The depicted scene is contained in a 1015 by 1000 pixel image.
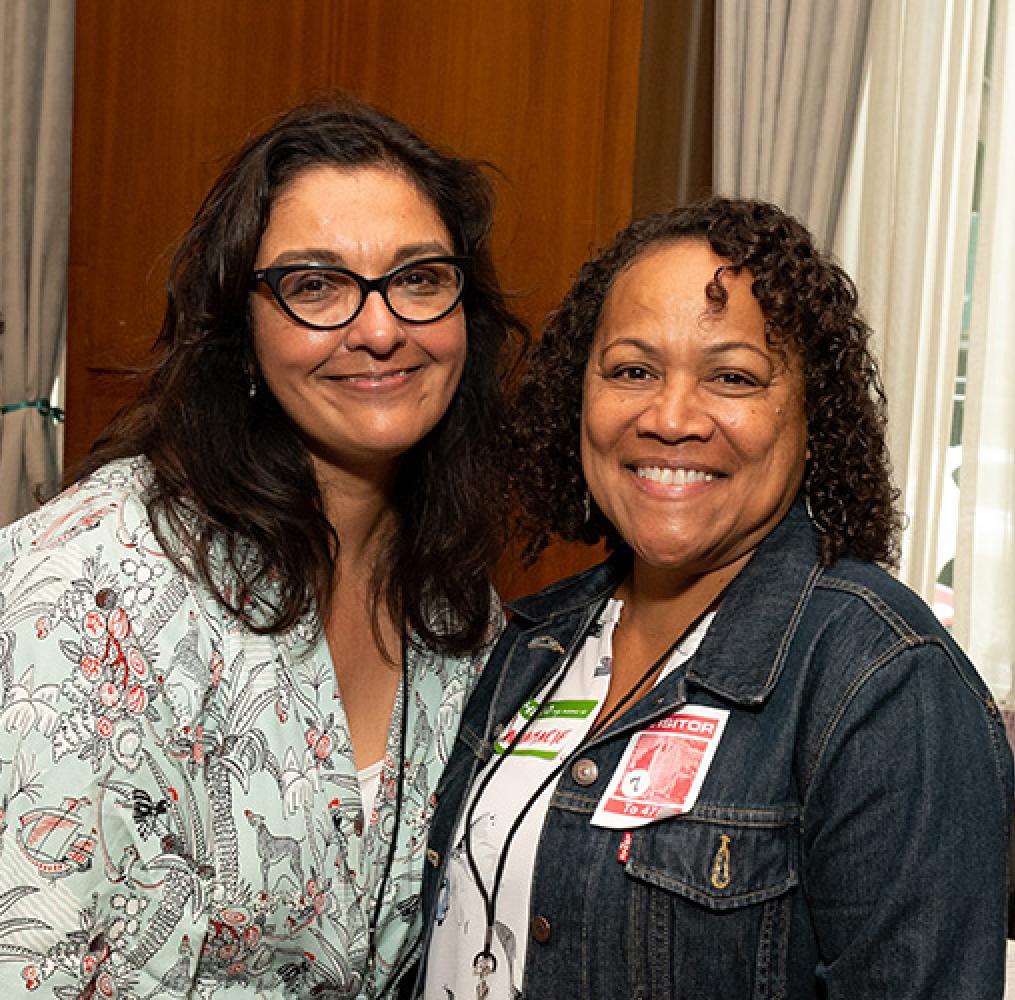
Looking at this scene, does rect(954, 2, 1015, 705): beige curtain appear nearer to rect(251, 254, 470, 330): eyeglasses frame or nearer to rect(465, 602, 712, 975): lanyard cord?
rect(465, 602, 712, 975): lanyard cord

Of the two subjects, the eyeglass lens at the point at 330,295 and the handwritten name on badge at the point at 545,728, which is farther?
the eyeglass lens at the point at 330,295

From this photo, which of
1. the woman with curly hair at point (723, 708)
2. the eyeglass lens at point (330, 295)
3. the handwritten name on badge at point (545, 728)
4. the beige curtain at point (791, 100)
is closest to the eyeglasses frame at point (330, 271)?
the eyeglass lens at point (330, 295)

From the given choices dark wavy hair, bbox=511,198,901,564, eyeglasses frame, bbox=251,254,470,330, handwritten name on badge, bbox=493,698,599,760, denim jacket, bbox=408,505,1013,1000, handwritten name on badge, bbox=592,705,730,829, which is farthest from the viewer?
eyeglasses frame, bbox=251,254,470,330

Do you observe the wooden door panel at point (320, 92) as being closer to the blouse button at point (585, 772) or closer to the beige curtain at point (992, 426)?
the beige curtain at point (992, 426)

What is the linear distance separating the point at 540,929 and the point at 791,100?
2.06m

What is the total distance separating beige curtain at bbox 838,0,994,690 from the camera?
300 centimetres

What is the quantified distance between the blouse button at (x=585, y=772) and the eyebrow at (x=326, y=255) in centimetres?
73

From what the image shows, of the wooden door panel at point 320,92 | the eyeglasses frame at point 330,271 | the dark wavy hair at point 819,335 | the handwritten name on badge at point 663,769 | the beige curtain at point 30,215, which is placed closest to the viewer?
the handwritten name on badge at point 663,769

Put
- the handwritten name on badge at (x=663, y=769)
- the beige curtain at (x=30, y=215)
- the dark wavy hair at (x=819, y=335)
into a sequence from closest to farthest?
the handwritten name on badge at (x=663, y=769) < the dark wavy hair at (x=819, y=335) < the beige curtain at (x=30, y=215)

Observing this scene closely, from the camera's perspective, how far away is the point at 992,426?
296 centimetres

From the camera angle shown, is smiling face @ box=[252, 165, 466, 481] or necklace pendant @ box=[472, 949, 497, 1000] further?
smiling face @ box=[252, 165, 466, 481]

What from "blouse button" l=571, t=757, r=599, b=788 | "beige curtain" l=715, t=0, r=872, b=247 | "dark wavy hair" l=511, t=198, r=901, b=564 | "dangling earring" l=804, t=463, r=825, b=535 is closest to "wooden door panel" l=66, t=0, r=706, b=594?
"beige curtain" l=715, t=0, r=872, b=247

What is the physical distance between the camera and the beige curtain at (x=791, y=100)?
2.97 m

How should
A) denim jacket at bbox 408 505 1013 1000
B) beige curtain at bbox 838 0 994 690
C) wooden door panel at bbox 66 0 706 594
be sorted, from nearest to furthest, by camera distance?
denim jacket at bbox 408 505 1013 1000 → wooden door panel at bbox 66 0 706 594 → beige curtain at bbox 838 0 994 690
